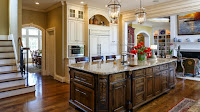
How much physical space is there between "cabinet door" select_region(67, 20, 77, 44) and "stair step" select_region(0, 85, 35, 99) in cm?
222

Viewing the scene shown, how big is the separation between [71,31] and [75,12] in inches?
31.3

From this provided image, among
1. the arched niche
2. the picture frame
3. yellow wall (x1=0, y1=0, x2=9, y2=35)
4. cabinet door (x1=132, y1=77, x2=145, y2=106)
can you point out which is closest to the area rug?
cabinet door (x1=132, y1=77, x2=145, y2=106)

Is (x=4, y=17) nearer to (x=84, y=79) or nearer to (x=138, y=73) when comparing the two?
(x=84, y=79)

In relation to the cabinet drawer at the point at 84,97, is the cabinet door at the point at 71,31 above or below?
above

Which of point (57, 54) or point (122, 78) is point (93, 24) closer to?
point (57, 54)

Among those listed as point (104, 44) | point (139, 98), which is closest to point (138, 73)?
point (139, 98)

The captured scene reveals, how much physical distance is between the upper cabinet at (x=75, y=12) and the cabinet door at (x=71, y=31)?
0.64 feet

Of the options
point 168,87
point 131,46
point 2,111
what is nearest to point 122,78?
point 168,87

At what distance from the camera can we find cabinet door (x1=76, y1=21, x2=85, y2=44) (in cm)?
572

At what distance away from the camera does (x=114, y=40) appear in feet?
22.9

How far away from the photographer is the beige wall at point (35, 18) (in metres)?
6.07

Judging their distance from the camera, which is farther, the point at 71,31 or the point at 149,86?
the point at 71,31

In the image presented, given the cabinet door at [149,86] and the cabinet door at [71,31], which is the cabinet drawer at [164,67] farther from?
the cabinet door at [71,31]

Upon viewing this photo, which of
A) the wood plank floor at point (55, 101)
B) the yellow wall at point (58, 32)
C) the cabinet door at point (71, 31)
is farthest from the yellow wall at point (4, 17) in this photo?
the wood plank floor at point (55, 101)
